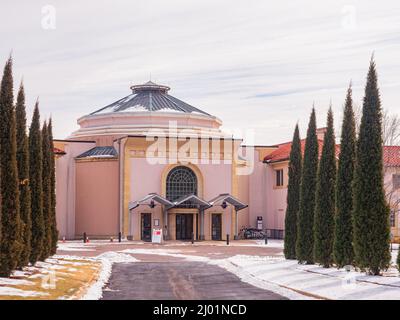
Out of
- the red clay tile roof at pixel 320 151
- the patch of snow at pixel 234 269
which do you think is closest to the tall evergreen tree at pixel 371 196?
the patch of snow at pixel 234 269

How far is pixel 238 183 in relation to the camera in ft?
197

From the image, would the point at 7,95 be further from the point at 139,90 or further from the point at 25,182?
the point at 139,90

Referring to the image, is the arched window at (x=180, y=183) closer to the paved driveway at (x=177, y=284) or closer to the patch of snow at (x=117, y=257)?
the patch of snow at (x=117, y=257)

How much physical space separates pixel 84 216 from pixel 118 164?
16.4 ft

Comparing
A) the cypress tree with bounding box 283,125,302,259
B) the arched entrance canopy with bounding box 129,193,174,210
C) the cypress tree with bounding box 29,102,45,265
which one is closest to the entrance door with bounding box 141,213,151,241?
the arched entrance canopy with bounding box 129,193,174,210

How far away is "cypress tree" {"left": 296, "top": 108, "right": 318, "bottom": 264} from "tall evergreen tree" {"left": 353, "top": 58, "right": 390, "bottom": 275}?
5435mm

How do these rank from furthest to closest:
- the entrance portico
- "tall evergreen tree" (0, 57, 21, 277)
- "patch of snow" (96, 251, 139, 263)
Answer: the entrance portico
"patch of snow" (96, 251, 139, 263)
"tall evergreen tree" (0, 57, 21, 277)

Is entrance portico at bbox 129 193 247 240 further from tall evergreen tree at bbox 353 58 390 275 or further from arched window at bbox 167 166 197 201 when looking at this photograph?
tall evergreen tree at bbox 353 58 390 275

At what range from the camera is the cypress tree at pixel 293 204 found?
1237 inches

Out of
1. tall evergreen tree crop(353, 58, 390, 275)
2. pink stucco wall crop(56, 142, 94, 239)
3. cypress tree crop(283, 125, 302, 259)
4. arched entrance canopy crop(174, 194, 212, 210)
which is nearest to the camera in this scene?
tall evergreen tree crop(353, 58, 390, 275)

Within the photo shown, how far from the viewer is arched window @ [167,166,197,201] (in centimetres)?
5616

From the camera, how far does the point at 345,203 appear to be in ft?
82.9
